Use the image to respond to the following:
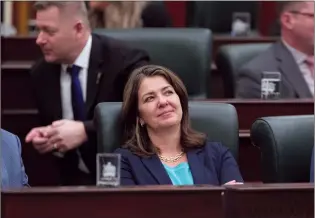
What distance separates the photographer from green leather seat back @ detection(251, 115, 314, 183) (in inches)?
141

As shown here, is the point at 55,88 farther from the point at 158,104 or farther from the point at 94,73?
the point at 158,104

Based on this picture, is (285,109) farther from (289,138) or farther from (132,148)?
(132,148)

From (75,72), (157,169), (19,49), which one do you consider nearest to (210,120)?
(157,169)

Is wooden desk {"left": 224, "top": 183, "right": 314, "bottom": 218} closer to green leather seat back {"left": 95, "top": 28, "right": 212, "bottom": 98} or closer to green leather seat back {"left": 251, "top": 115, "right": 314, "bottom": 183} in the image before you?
green leather seat back {"left": 251, "top": 115, "right": 314, "bottom": 183}

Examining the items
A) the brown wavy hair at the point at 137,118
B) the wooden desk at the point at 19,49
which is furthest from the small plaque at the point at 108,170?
the wooden desk at the point at 19,49

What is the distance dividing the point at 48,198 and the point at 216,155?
3.43 feet

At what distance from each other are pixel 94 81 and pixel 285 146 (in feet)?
3.40

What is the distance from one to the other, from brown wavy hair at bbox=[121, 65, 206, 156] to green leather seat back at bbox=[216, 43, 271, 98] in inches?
53.4

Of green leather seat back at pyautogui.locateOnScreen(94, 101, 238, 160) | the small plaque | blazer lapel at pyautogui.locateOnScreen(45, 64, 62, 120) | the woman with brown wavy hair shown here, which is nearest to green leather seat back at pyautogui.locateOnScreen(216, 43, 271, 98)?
blazer lapel at pyautogui.locateOnScreen(45, 64, 62, 120)

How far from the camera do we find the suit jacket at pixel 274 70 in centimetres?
460

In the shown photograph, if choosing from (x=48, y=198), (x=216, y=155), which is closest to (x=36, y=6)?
(x=216, y=155)

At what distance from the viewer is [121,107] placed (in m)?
3.65

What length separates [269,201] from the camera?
2670 mm

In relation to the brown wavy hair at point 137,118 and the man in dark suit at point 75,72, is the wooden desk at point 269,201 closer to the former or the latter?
the brown wavy hair at point 137,118
